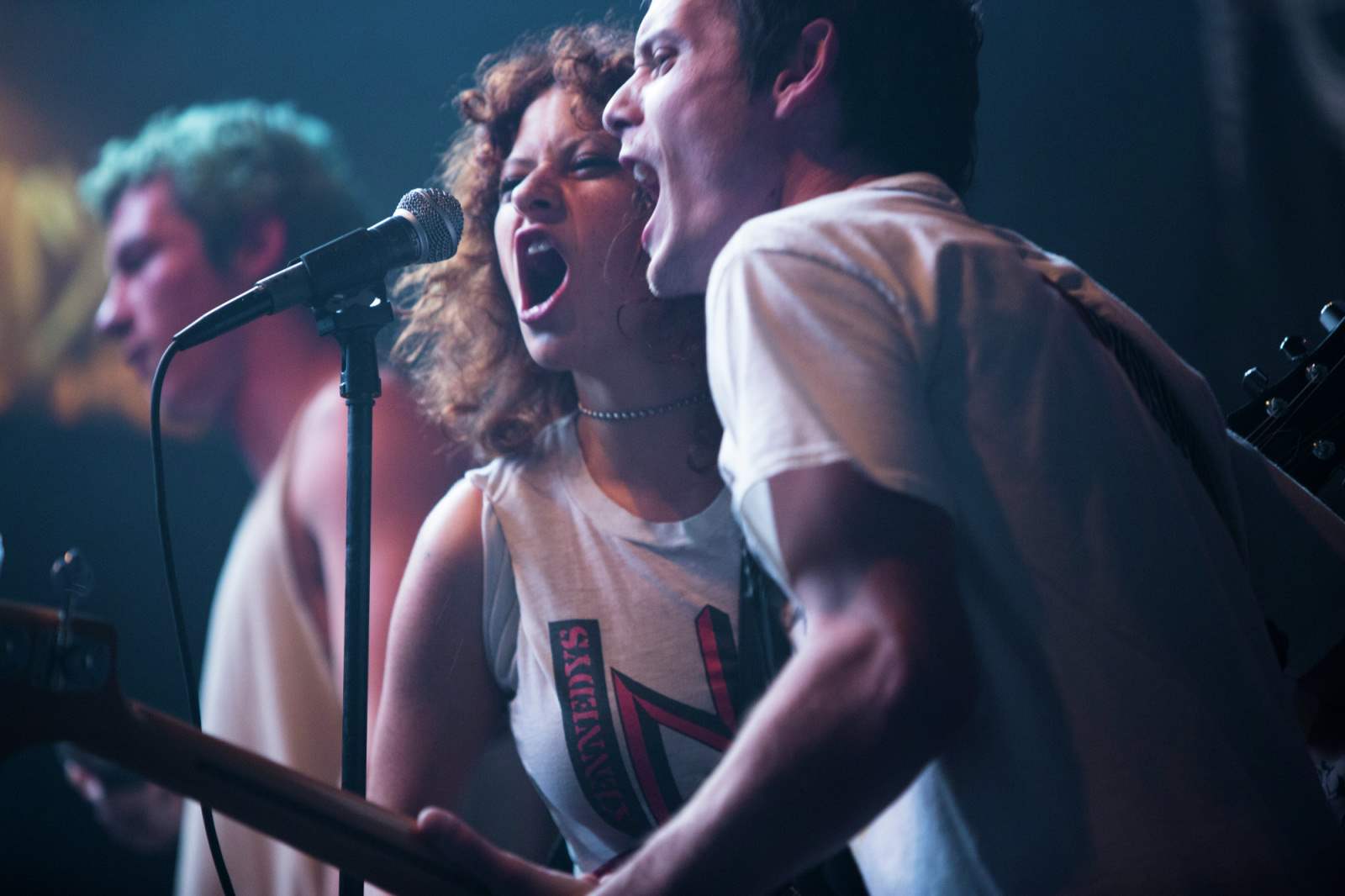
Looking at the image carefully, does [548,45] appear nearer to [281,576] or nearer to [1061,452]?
[281,576]

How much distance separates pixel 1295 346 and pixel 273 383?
83.3 inches

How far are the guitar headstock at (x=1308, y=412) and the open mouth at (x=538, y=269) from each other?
→ 3.59ft

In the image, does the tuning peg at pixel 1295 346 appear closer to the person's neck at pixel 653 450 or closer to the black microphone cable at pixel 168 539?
the person's neck at pixel 653 450

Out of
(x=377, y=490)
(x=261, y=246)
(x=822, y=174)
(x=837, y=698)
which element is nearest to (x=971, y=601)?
(x=837, y=698)

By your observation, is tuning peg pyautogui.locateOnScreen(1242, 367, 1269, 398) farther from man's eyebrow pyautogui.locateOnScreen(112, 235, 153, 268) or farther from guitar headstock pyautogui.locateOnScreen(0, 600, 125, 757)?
man's eyebrow pyautogui.locateOnScreen(112, 235, 153, 268)

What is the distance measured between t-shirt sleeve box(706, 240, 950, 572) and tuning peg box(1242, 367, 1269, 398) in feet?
3.20

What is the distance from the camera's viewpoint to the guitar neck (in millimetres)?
872

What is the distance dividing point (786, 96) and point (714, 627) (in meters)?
0.74

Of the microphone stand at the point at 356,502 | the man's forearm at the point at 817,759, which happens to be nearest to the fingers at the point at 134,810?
the microphone stand at the point at 356,502

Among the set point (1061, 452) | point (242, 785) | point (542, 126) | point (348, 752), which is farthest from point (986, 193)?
point (242, 785)

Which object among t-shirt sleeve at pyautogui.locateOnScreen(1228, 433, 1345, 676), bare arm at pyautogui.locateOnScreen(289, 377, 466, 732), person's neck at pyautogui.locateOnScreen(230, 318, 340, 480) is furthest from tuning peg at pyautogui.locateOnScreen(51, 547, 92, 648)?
person's neck at pyautogui.locateOnScreen(230, 318, 340, 480)

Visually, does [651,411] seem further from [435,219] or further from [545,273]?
[435,219]

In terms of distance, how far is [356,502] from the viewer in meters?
1.27

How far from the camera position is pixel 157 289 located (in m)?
2.58
